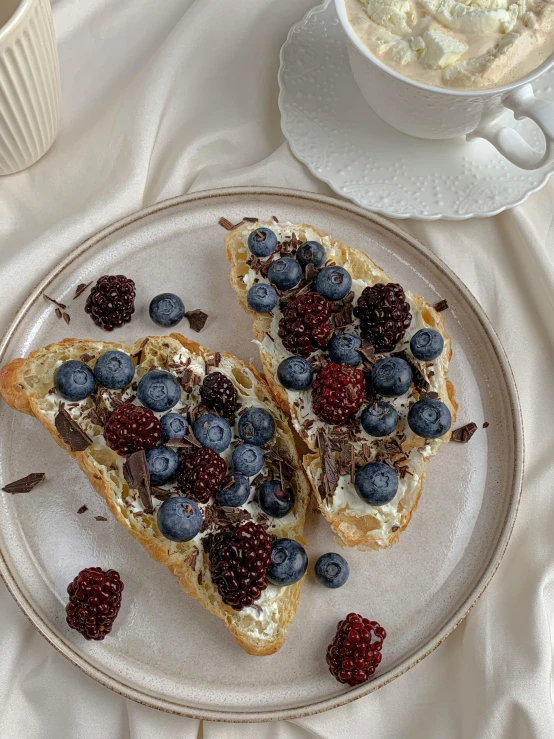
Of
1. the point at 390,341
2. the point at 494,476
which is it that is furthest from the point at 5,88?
the point at 494,476

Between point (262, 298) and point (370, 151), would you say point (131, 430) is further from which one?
point (370, 151)

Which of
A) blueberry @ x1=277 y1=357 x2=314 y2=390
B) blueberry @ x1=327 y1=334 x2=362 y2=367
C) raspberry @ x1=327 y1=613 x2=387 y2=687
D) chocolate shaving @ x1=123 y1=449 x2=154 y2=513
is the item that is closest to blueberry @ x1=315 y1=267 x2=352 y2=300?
blueberry @ x1=327 y1=334 x2=362 y2=367

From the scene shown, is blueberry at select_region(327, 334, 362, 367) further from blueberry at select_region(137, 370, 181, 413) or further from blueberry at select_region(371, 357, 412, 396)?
blueberry at select_region(137, 370, 181, 413)

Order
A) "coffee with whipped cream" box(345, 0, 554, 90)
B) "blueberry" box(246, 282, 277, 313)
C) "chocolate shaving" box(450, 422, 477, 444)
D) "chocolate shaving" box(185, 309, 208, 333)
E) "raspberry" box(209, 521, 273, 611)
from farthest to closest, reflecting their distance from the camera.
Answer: "chocolate shaving" box(185, 309, 208, 333) < "chocolate shaving" box(450, 422, 477, 444) < "blueberry" box(246, 282, 277, 313) < "coffee with whipped cream" box(345, 0, 554, 90) < "raspberry" box(209, 521, 273, 611)

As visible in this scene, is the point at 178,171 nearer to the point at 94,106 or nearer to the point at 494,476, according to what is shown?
the point at 94,106

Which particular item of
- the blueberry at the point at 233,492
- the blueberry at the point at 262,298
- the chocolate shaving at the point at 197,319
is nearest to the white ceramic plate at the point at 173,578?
the chocolate shaving at the point at 197,319

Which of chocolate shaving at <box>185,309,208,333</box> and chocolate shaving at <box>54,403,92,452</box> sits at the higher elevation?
chocolate shaving at <box>185,309,208,333</box>
